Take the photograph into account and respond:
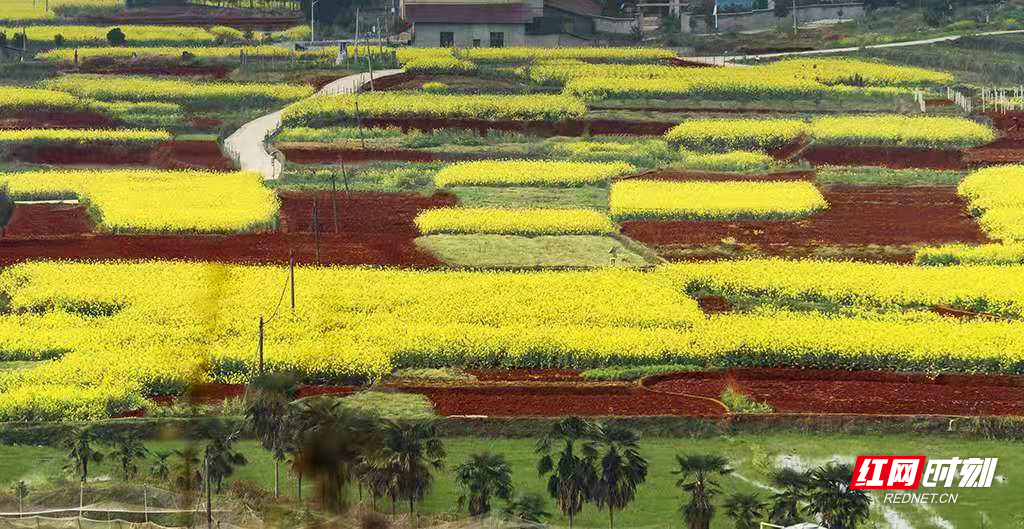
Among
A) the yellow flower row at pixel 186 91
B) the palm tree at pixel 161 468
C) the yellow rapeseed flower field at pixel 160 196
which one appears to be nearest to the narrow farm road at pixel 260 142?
the yellow flower row at pixel 186 91

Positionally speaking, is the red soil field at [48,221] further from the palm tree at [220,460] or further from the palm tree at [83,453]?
the palm tree at [220,460]

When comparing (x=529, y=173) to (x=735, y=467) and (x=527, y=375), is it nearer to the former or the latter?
(x=527, y=375)

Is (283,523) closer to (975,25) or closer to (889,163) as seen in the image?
(889,163)

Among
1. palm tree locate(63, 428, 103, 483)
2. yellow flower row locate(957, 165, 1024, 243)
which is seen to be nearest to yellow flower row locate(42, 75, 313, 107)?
yellow flower row locate(957, 165, 1024, 243)

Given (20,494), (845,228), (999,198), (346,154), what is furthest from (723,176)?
(20,494)

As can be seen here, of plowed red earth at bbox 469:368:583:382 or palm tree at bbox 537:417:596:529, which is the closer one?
palm tree at bbox 537:417:596:529

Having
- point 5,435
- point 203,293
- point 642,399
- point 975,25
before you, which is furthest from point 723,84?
point 5,435

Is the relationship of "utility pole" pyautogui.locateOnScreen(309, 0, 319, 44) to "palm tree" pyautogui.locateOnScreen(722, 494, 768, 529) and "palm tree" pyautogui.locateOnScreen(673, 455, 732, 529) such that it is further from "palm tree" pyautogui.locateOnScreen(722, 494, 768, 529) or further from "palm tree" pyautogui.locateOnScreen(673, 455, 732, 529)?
"palm tree" pyautogui.locateOnScreen(722, 494, 768, 529)

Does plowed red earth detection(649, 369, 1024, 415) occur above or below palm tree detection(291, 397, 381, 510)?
below
